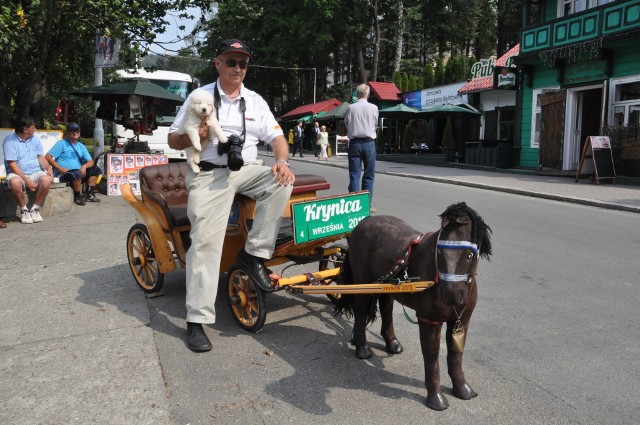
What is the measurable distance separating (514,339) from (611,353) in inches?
24.9

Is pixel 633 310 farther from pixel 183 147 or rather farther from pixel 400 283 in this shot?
pixel 183 147

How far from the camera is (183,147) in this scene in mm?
3959

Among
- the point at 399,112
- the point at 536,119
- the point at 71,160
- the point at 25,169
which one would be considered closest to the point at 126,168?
the point at 71,160

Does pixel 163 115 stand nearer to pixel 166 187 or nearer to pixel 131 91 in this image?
pixel 131 91

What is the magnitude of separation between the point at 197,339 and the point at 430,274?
187cm

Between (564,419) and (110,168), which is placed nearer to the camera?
(564,419)

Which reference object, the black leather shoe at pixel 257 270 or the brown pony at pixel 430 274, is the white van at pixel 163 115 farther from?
the brown pony at pixel 430 274

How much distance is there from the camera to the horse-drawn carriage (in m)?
2.72

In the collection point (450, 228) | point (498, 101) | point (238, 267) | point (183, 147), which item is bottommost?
point (238, 267)

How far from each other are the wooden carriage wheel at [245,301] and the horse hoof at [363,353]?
0.79 metres

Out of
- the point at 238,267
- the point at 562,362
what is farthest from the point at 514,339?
the point at 238,267

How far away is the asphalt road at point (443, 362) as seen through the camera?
3016 millimetres

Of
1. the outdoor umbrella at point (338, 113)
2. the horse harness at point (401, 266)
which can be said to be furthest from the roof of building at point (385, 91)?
the horse harness at point (401, 266)

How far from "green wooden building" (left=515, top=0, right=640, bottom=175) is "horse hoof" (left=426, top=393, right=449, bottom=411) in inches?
548
